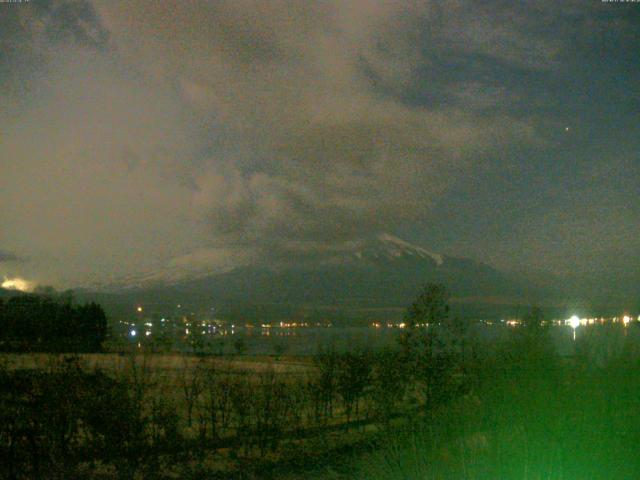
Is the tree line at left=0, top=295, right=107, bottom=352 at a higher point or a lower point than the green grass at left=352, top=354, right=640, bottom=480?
higher

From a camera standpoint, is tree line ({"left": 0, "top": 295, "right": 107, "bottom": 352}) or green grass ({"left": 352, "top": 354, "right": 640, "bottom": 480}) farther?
tree line ({"left": 0, "top": 295, "right": 107, "bottom": 352})

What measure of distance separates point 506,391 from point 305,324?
66.8 metres

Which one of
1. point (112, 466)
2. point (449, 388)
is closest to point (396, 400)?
point (449, 388)

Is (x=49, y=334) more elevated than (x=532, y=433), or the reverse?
(x=49, y=334)

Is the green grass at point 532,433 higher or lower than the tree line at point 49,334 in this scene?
lower

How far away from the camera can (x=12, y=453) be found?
8875 millimetres

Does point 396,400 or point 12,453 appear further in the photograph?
point 396,400

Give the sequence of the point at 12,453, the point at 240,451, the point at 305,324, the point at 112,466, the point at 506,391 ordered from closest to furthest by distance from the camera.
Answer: the point at 506,391, the point at 12,453, the point at 112,466, the point at 240,451, the point at 305,324

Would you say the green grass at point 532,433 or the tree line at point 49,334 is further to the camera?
the tree line at point 49,334

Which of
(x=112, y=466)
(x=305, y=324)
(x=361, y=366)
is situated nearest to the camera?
(x=112, y=466)

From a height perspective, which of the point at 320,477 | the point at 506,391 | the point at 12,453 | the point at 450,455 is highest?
the point at 506,391

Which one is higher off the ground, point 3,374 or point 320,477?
point 3,374

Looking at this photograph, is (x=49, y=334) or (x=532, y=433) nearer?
(x=532, y=433)

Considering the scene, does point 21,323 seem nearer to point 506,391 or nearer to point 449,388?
point 449,388
